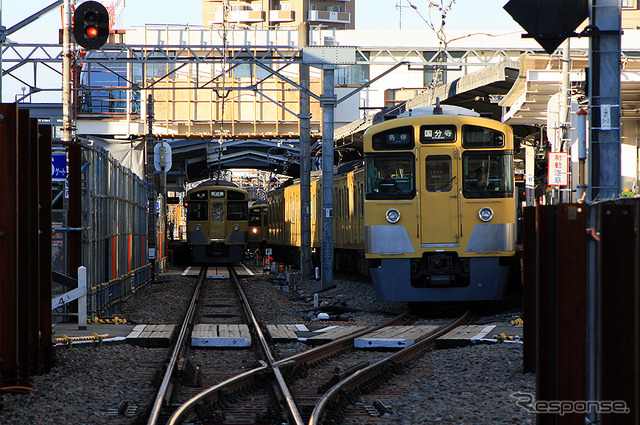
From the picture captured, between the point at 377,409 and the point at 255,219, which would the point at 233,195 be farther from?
the point at 377,409

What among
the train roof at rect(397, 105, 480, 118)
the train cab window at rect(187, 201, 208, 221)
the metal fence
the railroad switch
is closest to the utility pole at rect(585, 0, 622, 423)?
the railroad switch

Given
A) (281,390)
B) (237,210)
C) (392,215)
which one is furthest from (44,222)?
(237,210)

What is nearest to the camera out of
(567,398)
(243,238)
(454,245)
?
(567,398)

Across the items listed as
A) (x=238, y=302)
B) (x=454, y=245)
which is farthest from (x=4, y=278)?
(x=238, y=302)

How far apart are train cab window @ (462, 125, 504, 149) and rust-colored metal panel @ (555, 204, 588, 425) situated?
876 centimetres

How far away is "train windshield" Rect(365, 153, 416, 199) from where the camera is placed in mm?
14148

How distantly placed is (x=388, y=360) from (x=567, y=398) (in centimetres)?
369

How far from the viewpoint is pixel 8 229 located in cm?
714

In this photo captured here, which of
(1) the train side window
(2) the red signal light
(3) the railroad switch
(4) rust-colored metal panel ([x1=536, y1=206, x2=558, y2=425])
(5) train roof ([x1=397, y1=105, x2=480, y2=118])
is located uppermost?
(2) the red signal light

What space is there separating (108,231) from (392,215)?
4321 mm

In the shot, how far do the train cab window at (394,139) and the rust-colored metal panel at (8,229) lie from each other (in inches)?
305

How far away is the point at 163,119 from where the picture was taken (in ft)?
116

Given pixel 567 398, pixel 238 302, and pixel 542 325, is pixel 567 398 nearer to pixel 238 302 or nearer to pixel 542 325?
pixel 542 325
